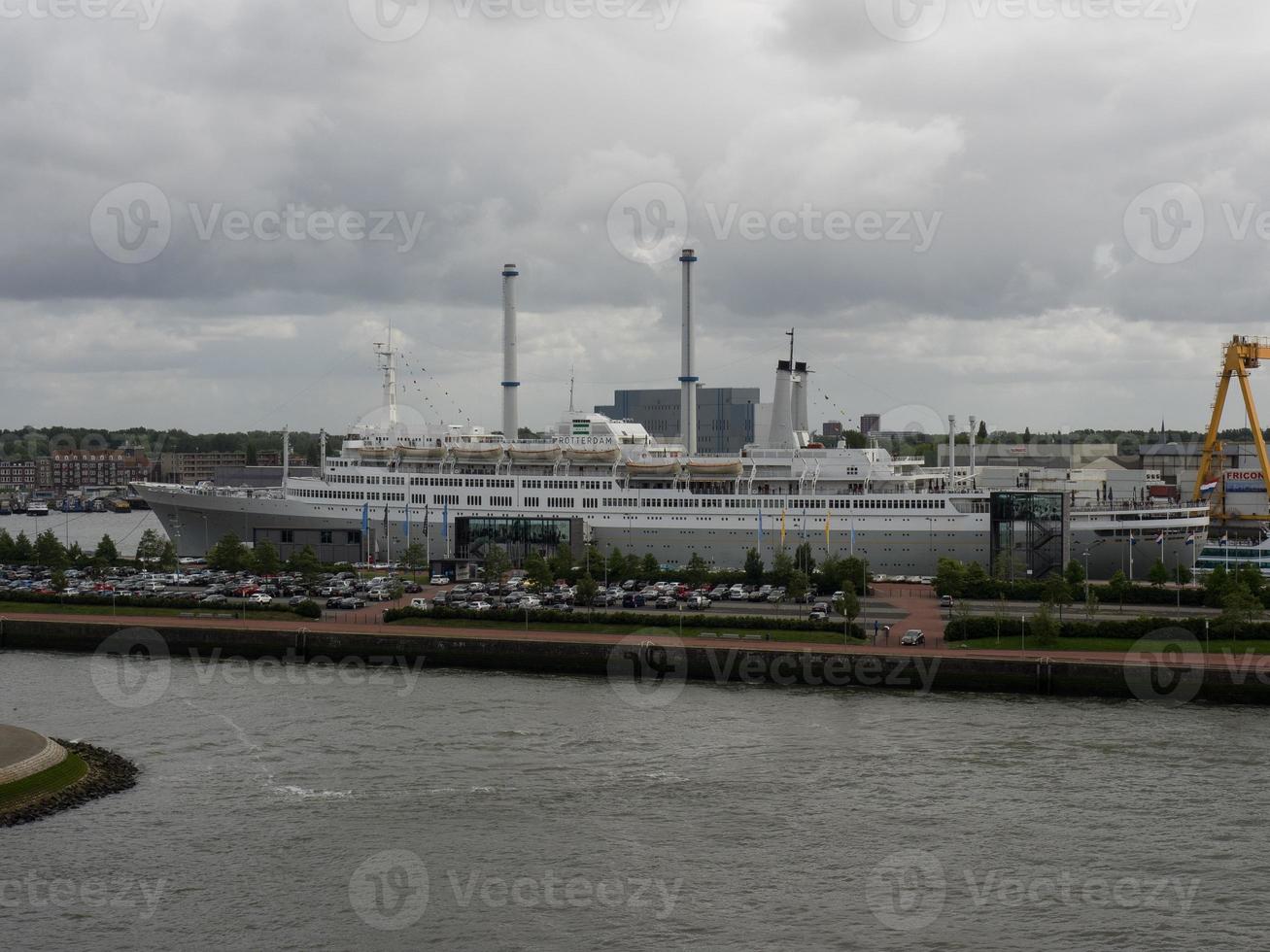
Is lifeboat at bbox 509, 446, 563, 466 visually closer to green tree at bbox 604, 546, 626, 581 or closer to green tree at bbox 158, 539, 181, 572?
green tree at bbox 604, 546, 626, 581

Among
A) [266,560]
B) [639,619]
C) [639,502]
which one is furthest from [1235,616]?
Result: [266,560]

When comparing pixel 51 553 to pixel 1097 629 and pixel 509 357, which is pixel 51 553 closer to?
pixel 509 357

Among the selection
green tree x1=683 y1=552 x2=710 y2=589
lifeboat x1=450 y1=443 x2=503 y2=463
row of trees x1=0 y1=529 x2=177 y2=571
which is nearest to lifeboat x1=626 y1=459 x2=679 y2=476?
lifeboat x1=450 y1=443 x2=503 y2=463

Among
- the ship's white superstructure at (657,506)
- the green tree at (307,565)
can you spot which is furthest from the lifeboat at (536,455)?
the green tree at (307,565)

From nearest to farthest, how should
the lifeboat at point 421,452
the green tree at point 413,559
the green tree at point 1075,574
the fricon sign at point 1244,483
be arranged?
the green tree at point 1075,574 → the green tree at point 413,559 → the lifeboat at point 421,452 → the fricon sign at point 1244,483

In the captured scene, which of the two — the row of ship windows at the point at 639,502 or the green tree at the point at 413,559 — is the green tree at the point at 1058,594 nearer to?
the row of ship windows at the point at 639,502
